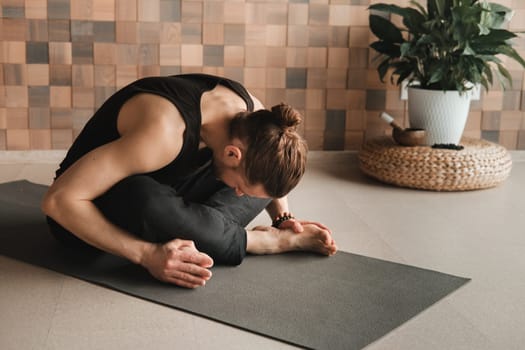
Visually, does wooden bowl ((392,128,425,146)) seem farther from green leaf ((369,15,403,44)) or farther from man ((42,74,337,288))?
man ((42,74,337,288))

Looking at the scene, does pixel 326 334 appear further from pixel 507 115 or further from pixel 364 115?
pixel 507 115

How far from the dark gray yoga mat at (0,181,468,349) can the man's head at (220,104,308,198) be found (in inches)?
11.1

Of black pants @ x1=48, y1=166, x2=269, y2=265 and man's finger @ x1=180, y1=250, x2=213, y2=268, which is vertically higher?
black pants @ x1=48, y1=166, x2=269, y2=265

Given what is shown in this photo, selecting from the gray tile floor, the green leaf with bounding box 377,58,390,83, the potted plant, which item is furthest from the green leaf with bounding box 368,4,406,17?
the gray tile floor

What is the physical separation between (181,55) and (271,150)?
1.80 meters

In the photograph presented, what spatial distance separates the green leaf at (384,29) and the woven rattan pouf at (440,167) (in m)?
0.50

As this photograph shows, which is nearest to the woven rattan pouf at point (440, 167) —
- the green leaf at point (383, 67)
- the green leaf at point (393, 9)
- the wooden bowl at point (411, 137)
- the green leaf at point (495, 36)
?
the wooden bowl at point (411, 137)

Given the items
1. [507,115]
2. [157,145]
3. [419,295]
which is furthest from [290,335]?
[507,115]

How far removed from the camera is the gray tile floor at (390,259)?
5.29 feet

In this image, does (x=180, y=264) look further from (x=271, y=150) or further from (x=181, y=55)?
(x=181, y=55)

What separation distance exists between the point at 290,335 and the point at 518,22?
262 cm

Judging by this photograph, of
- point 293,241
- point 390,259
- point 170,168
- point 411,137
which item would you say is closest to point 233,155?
point 170,168

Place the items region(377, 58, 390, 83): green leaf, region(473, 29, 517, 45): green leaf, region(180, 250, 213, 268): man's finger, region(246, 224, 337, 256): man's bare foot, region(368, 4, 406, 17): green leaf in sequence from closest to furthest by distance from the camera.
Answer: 1. region(180, 250, 213, 268): man's finger
2. region(246, 224, 337, 256): man's bare foot
3. region(473, 29, 517, 45): green leaf
4. region(368, 4, 406, 17): green leaf
5. region(377, 58, 390, 83): green leaf

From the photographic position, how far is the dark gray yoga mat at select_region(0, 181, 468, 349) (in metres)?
1.67
